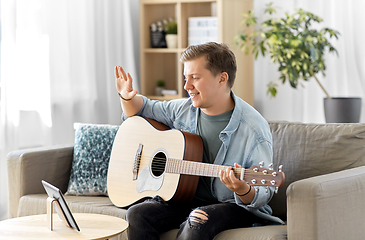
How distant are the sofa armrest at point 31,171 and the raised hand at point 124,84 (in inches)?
24.9

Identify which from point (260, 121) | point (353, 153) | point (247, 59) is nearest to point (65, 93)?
point (247, 59)

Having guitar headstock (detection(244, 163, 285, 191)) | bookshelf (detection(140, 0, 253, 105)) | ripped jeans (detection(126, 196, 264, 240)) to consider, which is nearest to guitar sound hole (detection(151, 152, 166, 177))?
ripped jeans (detection(126, 196, 264, 240))

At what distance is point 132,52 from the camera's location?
3.69 meters

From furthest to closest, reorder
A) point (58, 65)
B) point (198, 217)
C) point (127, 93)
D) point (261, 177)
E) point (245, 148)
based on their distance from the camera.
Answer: point (58, 65) < point (127, 93) < point (245, 148) < point (198, 217) < point (261, 177)

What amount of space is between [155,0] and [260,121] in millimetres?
1912

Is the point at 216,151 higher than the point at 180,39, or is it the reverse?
the point at 180,39

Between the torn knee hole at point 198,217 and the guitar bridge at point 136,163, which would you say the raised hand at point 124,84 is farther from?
the torn knee hole at point 198,217

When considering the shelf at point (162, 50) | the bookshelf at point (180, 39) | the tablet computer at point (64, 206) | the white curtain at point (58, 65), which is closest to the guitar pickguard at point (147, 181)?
the tablet computer at point (64, 206)

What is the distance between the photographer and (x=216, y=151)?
1879 millimetres

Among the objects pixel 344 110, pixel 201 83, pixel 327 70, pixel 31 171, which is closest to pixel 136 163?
pixel 201 83

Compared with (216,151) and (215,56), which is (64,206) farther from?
(215,56)

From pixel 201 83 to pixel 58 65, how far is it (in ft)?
5.34

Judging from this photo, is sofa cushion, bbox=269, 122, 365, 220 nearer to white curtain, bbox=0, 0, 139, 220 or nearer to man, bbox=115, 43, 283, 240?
man, bbox=115, 43, 283, 240

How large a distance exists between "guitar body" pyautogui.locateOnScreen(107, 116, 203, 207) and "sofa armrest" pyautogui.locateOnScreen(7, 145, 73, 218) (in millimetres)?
465
